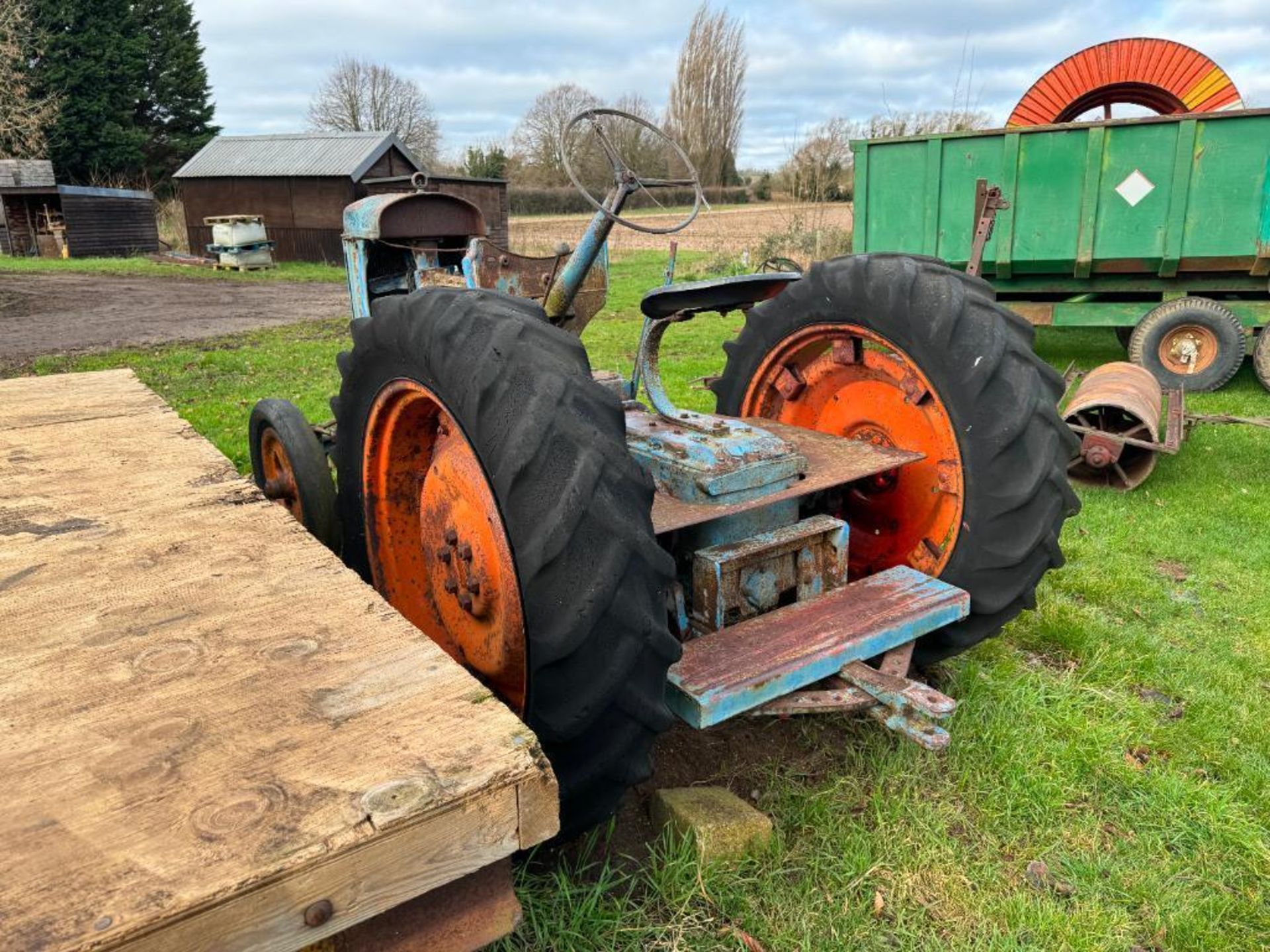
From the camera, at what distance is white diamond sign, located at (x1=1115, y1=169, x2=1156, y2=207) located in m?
7.18

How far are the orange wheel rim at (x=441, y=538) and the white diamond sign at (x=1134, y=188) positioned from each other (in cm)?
694

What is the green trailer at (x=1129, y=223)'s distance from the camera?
6.93 metres

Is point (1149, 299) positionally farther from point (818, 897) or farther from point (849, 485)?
point (818, 897)

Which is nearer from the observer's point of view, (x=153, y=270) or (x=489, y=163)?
(x=153, y=270)

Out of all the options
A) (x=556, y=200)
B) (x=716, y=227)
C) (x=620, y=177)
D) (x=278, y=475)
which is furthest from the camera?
(x=556, y=200)

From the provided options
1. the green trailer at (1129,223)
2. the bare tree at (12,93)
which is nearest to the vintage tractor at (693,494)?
the green trailer at (1129,223)

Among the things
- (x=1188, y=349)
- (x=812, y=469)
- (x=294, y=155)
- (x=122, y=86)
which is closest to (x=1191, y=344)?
(x=1188, y=349)

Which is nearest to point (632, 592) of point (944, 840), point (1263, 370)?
point (944, 840)

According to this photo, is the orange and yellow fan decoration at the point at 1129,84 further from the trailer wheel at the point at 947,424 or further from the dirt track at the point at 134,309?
the dirt track at the point at 134,309

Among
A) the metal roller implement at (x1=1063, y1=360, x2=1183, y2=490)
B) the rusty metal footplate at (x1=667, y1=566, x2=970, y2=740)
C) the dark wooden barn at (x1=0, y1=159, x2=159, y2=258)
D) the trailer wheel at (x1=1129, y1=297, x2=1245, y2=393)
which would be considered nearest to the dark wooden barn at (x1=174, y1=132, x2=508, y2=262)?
the dark wooden barn at (x1=0, y1=159, x2=159, y2=258)

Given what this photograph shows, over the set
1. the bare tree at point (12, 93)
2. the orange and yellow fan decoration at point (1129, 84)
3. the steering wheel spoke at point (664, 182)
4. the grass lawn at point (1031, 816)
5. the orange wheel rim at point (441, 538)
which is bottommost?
the grass lawn at point (1031, 816)

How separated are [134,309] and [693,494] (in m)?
13.9

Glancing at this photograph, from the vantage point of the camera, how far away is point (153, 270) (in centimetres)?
2055

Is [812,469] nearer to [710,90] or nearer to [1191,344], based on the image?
[1191,344]
